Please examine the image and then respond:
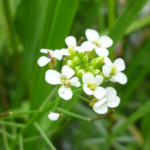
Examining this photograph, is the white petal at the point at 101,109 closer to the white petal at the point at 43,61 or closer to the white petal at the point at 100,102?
the white petal at the point at 100,102

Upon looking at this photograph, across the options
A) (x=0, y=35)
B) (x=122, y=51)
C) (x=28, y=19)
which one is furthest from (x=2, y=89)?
(x=122, y=51)

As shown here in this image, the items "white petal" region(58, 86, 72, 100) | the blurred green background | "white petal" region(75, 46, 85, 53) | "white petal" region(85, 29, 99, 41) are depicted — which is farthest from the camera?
the blurred green background

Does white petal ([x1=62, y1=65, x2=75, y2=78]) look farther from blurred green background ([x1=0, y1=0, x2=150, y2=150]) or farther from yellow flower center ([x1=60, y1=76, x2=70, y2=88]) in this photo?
blurred green background ([x1=0, y1=0, x2=150, y2=150])

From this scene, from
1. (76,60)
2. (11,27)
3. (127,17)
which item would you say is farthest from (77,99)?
(76,60)

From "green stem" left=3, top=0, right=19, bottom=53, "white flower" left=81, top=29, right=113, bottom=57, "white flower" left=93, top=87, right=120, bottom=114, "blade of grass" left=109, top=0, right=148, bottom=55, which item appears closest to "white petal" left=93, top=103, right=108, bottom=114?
"white flower" left=93, top=87, right=120, bottom=114

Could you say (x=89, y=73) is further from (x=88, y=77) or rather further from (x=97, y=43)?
(x=97, y=43)

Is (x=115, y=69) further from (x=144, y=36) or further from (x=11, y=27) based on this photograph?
(x=144, y=36)
